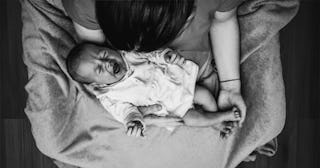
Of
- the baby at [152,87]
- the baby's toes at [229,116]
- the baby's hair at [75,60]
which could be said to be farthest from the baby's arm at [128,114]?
the baby's toes at [229,116]

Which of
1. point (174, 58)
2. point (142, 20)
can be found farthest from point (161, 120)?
point (142, 20)

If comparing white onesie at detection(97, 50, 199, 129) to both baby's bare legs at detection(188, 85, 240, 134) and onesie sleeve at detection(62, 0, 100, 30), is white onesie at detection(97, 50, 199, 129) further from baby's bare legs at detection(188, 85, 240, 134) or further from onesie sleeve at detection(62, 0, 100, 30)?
onesie sleeve at detection(62, 0, 100, 30)

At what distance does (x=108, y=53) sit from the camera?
0.81 m

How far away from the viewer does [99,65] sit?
790 mm

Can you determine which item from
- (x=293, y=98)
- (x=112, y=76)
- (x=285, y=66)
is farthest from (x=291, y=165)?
(x=112, y=76)

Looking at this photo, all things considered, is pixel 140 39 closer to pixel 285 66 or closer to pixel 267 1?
pixel 267 1

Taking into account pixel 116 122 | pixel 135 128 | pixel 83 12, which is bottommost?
pixel 116 122

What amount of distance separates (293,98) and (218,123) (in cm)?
37

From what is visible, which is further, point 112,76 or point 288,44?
point 288,44

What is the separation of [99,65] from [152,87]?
0.17 metres

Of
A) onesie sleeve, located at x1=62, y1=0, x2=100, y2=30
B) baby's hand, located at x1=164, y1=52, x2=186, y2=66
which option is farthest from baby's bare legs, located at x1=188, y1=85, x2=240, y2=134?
onesie sleeve, located at x1=62, y1=0, x2=100, y2=30

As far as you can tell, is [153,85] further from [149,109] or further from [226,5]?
[226,5]

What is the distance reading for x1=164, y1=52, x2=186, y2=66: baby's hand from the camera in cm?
86

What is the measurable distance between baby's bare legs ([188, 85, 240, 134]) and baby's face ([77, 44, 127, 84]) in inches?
9.2
